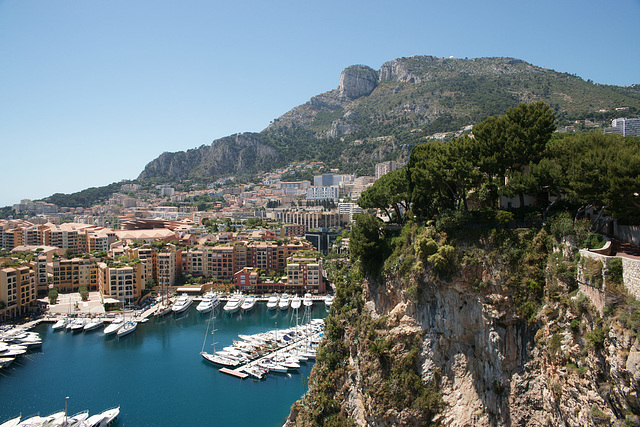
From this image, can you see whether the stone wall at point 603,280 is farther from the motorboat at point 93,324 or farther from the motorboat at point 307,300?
the motorboat at point 93,324

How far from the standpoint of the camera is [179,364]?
26703 millimetres

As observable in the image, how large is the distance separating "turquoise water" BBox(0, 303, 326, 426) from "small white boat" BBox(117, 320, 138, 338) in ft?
1.38

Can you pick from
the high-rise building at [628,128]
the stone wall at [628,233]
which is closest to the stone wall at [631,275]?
the stone wall at [628,233]

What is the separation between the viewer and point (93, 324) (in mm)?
32656

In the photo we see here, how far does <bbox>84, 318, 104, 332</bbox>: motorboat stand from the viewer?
32.2 meters

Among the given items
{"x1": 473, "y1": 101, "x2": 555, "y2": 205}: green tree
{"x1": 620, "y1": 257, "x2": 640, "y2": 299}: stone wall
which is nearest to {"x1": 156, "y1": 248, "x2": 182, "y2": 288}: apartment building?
{"x1": 473, "y1": 101, "x2": 555, "y2": 205}: green tree

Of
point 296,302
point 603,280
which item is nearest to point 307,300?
point 296,302

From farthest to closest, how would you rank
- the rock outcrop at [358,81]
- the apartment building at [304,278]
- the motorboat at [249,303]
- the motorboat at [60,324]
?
the rock outcrop at [358,81] < the apartment building at [304,278] < the motorboat at [249,303] < the motorboat at [60,324]

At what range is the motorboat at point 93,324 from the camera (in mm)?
32219

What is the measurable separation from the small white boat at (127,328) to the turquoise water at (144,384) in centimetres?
42

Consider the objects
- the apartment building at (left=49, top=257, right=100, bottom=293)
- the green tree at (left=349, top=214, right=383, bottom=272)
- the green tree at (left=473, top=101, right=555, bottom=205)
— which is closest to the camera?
the green tree at (left=473, top=101, right=555, bottom=205)

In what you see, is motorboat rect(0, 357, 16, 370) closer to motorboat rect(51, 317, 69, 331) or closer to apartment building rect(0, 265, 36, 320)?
motorboat rect(51, 317, 69, 331)

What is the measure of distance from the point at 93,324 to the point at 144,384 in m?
11.3

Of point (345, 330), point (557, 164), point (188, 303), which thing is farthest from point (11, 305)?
point (557, 164)
